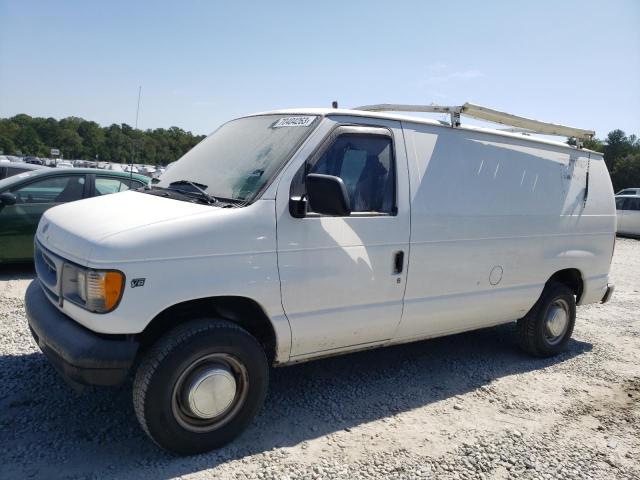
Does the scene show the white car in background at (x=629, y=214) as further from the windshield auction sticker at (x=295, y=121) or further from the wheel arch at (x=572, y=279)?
the windshield auction sticker at (x=295, y=121)

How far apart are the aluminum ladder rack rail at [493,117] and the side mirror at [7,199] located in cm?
511

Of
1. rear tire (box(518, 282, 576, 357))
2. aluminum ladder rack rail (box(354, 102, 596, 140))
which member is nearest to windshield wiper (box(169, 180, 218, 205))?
aluminum ladder rack rail (box(354, 102, 596, 140))

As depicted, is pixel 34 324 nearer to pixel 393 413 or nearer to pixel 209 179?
pixel 209 179

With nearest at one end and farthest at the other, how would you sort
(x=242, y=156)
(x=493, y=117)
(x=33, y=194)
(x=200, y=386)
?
(x=200, y=386)
(x=242, y=156)
(x=493, y=117)
(x=33, y=194)

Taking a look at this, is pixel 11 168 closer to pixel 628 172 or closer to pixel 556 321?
pixel 556 321

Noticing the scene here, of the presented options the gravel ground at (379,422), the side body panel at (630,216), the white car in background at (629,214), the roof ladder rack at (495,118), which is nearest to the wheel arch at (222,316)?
the gravel ground at (379,422)

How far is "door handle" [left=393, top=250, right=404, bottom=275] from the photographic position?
3.76 m

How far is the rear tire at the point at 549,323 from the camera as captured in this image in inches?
204

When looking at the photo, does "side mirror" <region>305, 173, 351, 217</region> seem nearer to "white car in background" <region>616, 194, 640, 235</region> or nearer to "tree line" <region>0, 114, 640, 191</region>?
"white car in background" <region>616, 194, 640, 235</region>

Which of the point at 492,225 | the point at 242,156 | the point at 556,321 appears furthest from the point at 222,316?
the point at 556,321

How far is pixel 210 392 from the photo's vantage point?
307 cm

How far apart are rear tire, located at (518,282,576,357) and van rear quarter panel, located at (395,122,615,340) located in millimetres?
232

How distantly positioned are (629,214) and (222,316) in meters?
20.9

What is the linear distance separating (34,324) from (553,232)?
4.47 meters
